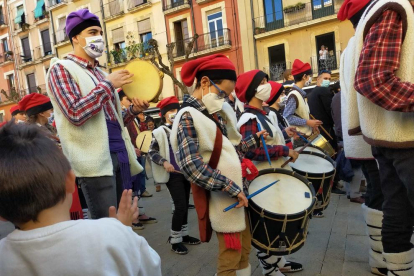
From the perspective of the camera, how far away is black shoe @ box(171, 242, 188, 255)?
4047mm

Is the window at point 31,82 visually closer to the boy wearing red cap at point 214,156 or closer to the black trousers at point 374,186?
the boy wearing red cap at point 214,156

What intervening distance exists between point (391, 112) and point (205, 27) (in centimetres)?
2376

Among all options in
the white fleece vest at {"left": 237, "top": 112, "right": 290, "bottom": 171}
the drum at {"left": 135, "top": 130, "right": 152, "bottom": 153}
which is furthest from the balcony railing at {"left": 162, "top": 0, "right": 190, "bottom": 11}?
the white fleece vest at {"left": 237, "top": 112, "right": 290, "bottom": 171}

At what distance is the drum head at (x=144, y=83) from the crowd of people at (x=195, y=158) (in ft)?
0.48

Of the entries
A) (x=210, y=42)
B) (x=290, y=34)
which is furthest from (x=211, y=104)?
(x=210, y=42)

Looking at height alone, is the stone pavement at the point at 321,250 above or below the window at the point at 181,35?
below

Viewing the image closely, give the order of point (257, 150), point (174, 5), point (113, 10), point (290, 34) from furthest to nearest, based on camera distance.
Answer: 1. point (113, 10)
2. point (174, 5)
3. point (290, 34)
4. point (257, 150)

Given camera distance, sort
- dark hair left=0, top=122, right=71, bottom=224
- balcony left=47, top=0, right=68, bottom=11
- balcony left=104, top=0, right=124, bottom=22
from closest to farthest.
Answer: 1. dark hair left=0, top=122, right=71, bottom=224
2. balcony left=104, top=0, right=124, bottom=22
3. balcony left=47, top=0, right=68, bottom=11

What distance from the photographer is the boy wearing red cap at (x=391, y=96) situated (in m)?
2.03

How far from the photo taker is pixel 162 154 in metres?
4.62

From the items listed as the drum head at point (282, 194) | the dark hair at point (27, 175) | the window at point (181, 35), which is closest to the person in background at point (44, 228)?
the dark hair at point (27, 175)

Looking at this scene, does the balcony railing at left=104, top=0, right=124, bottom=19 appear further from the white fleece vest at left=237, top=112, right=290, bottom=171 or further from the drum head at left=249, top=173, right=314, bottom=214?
the drum head at left=249, top=173, right=314, bottom=214

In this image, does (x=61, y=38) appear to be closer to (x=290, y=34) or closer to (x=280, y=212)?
(x=290, y=34)

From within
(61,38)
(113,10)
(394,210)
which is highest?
(113,10)
